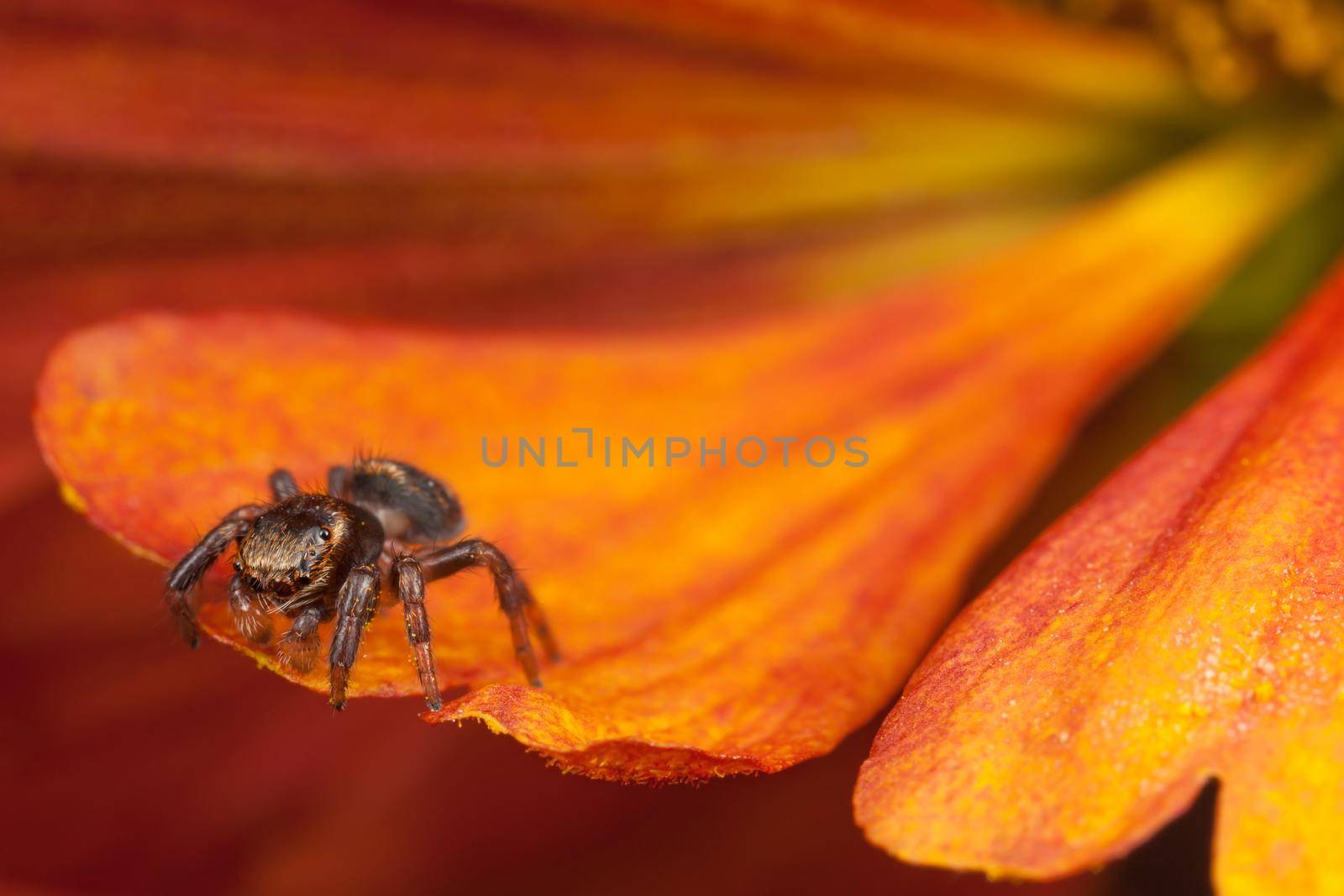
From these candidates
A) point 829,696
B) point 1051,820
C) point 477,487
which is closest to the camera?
point 1051,820

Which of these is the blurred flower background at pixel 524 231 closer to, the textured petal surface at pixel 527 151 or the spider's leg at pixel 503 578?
the textured petal surface at pixel 527 151

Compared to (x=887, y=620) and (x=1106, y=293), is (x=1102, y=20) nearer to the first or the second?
(x=1106, y=293)

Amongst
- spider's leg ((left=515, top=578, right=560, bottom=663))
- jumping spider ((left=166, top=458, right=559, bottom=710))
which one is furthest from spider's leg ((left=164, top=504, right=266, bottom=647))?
spider's leg ((left=515, top=578, right=560, bottom=663))

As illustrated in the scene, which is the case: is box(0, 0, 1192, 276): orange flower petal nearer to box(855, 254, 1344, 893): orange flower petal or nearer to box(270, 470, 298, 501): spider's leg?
box(270, 470, 298, 501): spider's leg

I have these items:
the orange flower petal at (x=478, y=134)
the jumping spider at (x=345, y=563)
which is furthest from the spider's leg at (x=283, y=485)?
the orange flower petal at (x=478, y=134)

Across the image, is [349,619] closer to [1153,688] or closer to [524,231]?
[1153,688]

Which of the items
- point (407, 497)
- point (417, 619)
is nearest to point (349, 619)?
point (417, 619)

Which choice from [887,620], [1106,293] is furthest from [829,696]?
[1106,293]
